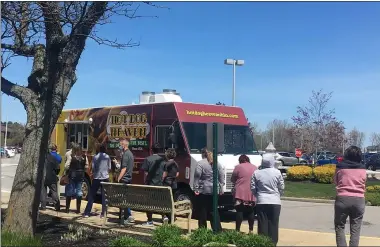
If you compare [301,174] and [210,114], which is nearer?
[210,114]

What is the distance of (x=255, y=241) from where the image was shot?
22.3ft

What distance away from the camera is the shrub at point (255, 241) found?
22.2 ft

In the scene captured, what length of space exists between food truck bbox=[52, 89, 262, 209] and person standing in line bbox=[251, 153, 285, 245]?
335 centimetres

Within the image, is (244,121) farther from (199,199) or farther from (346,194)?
(346,194)

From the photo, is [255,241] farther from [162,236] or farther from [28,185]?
[28,185]

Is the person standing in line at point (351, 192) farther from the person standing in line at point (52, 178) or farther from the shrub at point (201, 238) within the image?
the person standing in line at point (52, 178)

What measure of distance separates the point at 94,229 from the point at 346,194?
4820mm

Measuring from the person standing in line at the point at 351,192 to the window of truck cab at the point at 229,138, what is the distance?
515 cm

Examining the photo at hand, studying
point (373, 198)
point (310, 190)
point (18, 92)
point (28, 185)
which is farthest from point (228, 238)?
point (310, 190)

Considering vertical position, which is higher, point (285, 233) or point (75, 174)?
point (75, 174)

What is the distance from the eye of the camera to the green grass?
18.4 metres

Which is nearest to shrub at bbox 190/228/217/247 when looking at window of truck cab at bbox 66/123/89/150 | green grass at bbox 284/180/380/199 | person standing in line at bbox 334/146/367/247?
person standing in line at bbox 334/146/367/247

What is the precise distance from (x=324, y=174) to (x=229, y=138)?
12.3m

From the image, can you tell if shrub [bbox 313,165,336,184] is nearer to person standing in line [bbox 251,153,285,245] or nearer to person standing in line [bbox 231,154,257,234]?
person standing in line [bbox 231,154,257,234]
